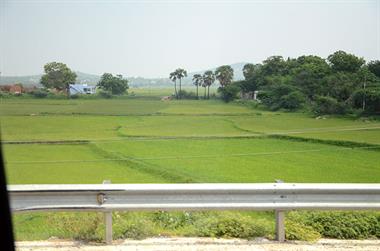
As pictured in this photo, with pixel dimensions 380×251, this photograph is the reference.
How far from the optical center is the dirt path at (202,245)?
437cm

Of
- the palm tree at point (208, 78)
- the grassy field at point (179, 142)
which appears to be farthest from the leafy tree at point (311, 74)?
the palm tree at point (208, 78)

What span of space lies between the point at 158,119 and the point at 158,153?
910 mm

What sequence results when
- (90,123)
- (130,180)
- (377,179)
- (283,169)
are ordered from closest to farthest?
(377,179), (130,180), (283,169), (90,123)

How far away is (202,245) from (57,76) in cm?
626

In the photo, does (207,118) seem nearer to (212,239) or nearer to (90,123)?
(90,123)

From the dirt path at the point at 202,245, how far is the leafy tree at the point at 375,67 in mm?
6085

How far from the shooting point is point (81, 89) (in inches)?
399

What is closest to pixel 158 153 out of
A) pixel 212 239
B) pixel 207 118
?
pixel 207 118

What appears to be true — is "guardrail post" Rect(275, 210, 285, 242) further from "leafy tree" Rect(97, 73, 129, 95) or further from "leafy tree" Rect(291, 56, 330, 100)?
"leafy tree" Rect(291, 56, 330, 100)

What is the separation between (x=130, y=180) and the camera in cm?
1053

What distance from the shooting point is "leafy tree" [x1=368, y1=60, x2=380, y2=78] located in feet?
32.2

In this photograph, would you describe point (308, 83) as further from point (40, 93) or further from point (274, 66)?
point (40, 93)

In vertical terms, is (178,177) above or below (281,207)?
below

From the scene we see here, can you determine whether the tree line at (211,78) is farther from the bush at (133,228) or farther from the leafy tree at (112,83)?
the bush at (133,228)
